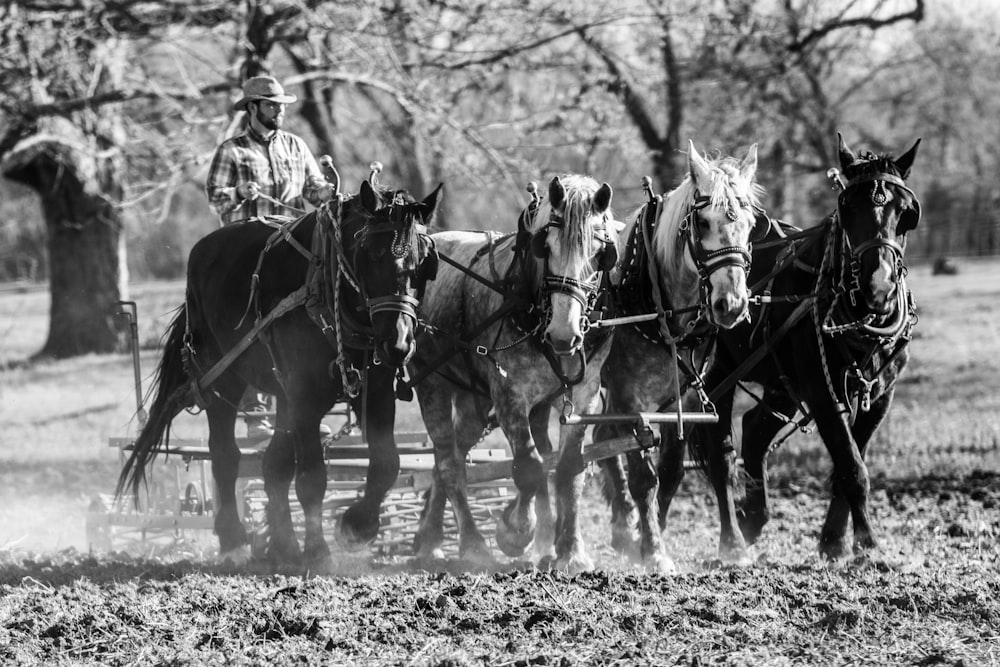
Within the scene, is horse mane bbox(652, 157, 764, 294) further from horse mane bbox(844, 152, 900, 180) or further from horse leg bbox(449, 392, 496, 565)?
horse leg bbox(449, 392, 496, 565)

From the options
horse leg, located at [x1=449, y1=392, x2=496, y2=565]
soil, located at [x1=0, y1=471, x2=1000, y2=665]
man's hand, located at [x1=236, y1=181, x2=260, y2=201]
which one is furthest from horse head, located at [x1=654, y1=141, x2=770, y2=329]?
man's hand, located at [x1=236, y1=181, x2=260, y2=201]

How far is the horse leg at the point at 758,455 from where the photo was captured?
7957 mm

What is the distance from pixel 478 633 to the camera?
17.0ft

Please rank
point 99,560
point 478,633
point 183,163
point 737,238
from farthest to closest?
point 183,163 → point 99,560 → point 737,238 → point 478,633

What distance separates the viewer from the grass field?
10.4 meters

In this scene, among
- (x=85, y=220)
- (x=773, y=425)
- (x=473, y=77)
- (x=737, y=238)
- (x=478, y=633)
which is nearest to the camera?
(x=478, y=633)

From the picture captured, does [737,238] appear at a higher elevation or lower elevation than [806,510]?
higher

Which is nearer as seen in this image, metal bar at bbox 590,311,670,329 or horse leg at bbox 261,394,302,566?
metal bar at bbox 590,311,670,329

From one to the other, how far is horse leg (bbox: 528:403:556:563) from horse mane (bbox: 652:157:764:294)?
3.34 ft

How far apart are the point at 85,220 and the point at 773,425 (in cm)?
1151

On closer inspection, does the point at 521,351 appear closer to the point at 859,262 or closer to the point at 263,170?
the point at 859,262

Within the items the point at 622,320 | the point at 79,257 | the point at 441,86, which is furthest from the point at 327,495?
the point at 79,257

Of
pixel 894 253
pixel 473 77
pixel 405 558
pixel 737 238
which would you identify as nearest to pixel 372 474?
pixel 405 558

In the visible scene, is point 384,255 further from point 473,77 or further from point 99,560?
point 473,77
